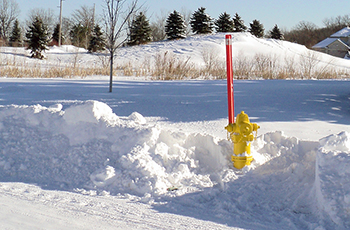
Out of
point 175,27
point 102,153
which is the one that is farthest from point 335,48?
point 102,153

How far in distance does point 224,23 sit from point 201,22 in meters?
3.81

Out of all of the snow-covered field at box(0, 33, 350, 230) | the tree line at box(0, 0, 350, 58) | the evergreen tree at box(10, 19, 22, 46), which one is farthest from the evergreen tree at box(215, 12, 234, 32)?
the snow-covered field at box(0, 33, 350, 230)

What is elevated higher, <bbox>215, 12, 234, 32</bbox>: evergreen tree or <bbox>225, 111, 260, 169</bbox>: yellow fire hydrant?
<bbox>215, 12, 234, 32</bbox>: evergreen tree

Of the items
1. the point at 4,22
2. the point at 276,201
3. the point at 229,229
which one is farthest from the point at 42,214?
the point at 4,22

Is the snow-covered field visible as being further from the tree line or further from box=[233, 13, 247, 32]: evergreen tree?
box=[233, 13, 247, 32]: evergreen tree

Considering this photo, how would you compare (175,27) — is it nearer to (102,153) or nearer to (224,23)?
(224,23)

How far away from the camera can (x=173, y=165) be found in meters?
3.66

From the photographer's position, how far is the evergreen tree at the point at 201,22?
4066 centimetres

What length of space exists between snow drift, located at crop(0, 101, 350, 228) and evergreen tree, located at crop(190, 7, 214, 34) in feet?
125

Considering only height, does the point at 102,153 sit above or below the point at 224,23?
A: below

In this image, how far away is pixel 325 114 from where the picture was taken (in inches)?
259

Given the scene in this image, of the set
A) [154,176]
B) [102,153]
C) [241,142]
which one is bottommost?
[154,176]

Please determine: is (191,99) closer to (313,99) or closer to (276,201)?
(313,99)

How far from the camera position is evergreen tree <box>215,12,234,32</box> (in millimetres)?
43281
